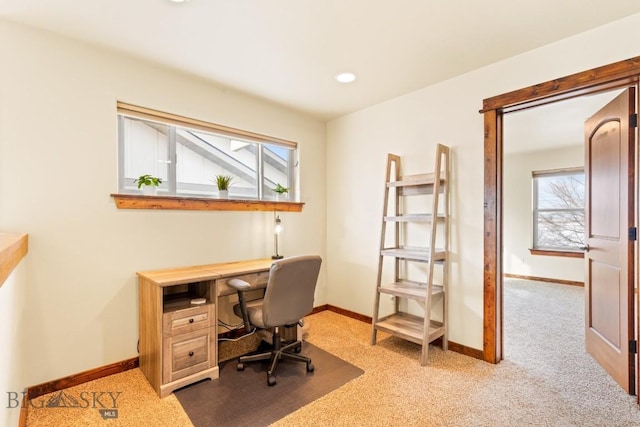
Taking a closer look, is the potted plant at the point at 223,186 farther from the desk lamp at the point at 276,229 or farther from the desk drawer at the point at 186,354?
the desk drawer at the point at 186,354

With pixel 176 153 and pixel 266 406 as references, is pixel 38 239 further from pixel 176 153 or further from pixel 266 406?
pixel 266 406

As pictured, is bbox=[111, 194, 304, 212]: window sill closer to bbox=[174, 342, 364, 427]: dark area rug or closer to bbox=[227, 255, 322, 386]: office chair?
bbox=[227, 255, 322, 386]: office chair

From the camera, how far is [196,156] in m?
2.96

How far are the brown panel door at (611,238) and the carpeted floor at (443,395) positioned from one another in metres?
0.22

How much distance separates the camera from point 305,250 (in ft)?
12.2

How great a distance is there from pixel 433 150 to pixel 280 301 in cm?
198

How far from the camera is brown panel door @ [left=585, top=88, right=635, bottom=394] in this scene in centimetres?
207

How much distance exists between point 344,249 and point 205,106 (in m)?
→ 2.18

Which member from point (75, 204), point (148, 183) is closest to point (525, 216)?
point (148, 183)

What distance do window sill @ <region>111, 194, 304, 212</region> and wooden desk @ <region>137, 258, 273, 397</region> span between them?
55cm

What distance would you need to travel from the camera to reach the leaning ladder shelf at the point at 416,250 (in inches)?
103

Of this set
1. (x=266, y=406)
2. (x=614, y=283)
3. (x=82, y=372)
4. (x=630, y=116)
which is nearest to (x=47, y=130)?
(x=82, y=372)

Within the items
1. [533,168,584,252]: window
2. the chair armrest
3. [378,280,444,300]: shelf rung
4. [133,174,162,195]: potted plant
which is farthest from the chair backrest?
[533,168,584,252]: window

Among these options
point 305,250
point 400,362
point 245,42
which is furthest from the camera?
point 305,250
